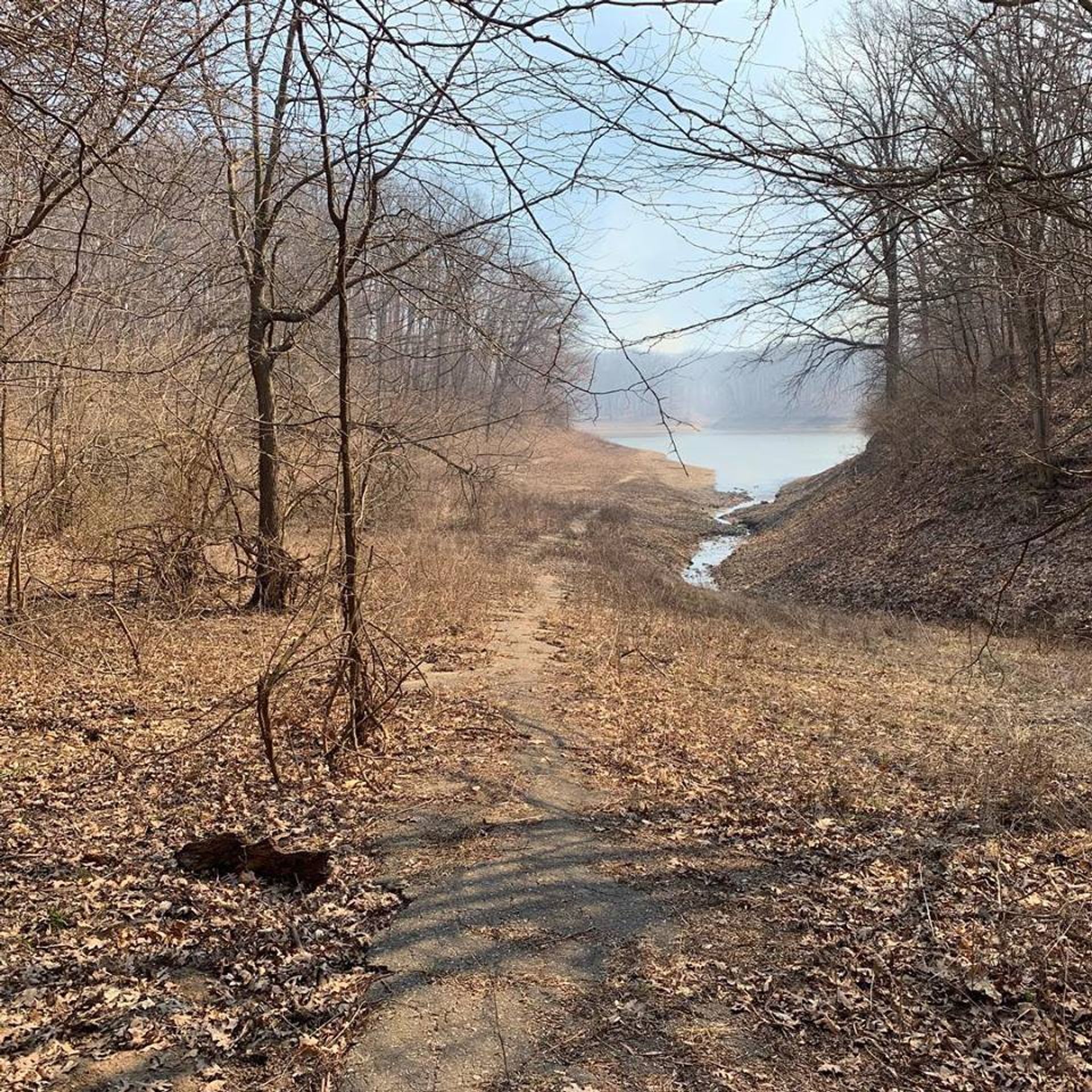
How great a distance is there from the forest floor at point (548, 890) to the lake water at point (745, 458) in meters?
2.34

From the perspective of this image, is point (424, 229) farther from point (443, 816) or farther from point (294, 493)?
point (294, 493)

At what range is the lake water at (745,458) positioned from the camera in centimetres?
2519

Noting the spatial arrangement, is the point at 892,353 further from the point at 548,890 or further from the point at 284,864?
the point at 284,864

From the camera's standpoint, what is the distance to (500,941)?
3699 millimetres

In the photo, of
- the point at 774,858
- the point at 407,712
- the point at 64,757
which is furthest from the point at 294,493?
the point at 774,858

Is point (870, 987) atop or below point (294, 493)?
below

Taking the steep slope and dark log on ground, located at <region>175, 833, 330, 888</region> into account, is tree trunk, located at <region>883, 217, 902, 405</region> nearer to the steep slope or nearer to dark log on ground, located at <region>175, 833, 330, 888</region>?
the steep slope

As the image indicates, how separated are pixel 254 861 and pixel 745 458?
69.3 metres

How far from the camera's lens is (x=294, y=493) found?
35.6 ft

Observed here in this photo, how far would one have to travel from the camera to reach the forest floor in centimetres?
299

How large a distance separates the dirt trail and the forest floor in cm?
2

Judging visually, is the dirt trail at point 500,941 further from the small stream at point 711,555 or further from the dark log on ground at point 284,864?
the small stream at point 711,555

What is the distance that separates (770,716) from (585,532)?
16918mm

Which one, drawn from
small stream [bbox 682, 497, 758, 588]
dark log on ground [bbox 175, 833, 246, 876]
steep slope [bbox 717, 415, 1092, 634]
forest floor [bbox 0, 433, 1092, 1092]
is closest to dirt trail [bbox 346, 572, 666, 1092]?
forest floor [bbox 0, 433, 1092, 1092]
